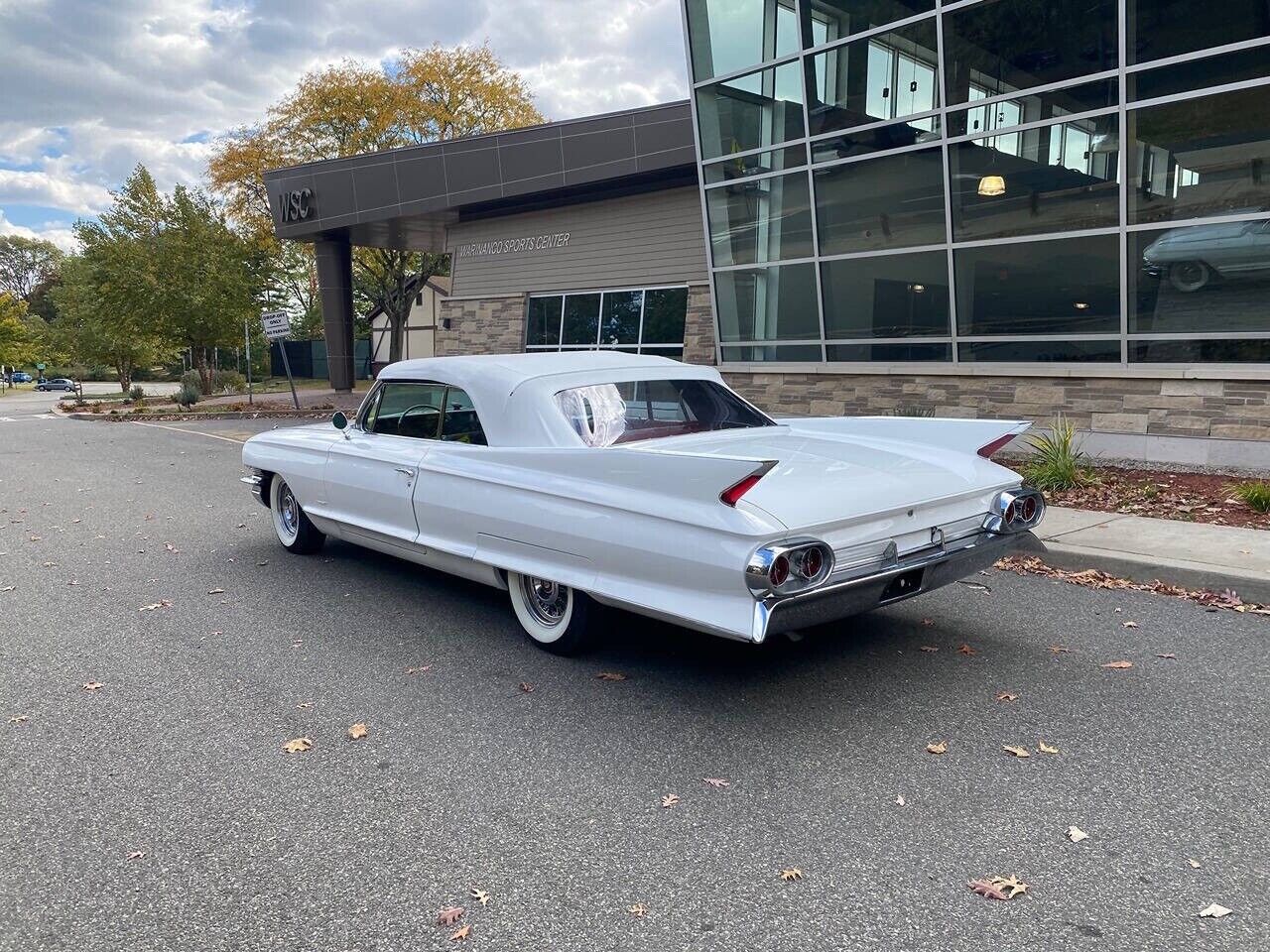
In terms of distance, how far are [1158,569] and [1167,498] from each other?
2.88 m

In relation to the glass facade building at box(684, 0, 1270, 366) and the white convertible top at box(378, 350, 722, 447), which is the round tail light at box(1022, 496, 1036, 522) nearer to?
the white convertible top at box(378, 350, 722, 447)

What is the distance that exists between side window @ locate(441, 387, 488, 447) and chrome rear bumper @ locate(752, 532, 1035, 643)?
2171 mm

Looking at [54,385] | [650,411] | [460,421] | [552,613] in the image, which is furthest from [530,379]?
[54,385]

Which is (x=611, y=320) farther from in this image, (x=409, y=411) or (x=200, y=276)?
(x=200, y=276)

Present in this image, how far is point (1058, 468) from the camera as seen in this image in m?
9.38

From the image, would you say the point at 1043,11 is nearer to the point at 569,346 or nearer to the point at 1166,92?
the point at 1166,92

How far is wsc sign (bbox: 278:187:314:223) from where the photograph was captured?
2342cm

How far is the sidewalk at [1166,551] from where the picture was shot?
19.9ft

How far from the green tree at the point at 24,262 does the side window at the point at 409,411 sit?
115046mm

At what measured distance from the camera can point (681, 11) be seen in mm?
13961

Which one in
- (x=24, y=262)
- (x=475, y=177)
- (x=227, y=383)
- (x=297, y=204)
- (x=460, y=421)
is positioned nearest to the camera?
(x=460, y=421)

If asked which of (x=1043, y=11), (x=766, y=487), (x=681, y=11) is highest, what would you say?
(x=681, y=11)

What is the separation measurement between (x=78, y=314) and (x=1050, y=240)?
4817 cm

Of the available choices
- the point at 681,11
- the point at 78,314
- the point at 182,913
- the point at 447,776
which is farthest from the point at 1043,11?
the point at 78,314
